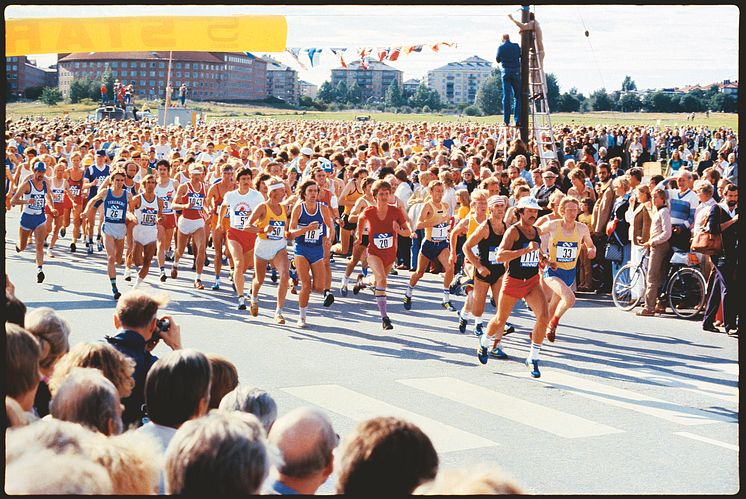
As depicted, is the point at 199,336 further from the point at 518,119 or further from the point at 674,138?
the point at 674,138

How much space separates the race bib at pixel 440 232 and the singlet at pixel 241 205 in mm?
2413

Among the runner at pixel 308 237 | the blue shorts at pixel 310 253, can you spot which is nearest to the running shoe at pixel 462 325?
the runner at pixel 308 237

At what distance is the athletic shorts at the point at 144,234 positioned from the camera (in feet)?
50.4

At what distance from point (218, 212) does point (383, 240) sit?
4453mm

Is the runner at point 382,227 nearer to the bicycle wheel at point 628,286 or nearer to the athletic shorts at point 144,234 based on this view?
the athletic shorts at point 144,234

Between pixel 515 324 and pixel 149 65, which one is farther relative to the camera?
pixel 149 65

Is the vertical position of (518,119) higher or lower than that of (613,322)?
higher

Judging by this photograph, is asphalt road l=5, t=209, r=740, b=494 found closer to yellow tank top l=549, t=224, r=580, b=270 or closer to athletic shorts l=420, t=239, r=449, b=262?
athletic shorts l=420, t=239, r=449, b=262

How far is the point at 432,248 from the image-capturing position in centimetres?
1467

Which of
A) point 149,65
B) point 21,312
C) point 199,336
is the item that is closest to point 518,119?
point 199,336

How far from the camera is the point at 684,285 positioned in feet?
47.7

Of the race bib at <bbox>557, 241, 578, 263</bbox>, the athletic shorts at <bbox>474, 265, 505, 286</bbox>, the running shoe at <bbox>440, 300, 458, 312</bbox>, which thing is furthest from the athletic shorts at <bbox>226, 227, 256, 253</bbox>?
the race bib at <bbox>557, 241, 578, 263</bbox>

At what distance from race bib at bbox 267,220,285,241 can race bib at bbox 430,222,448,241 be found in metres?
2.20

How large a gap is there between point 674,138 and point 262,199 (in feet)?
115
